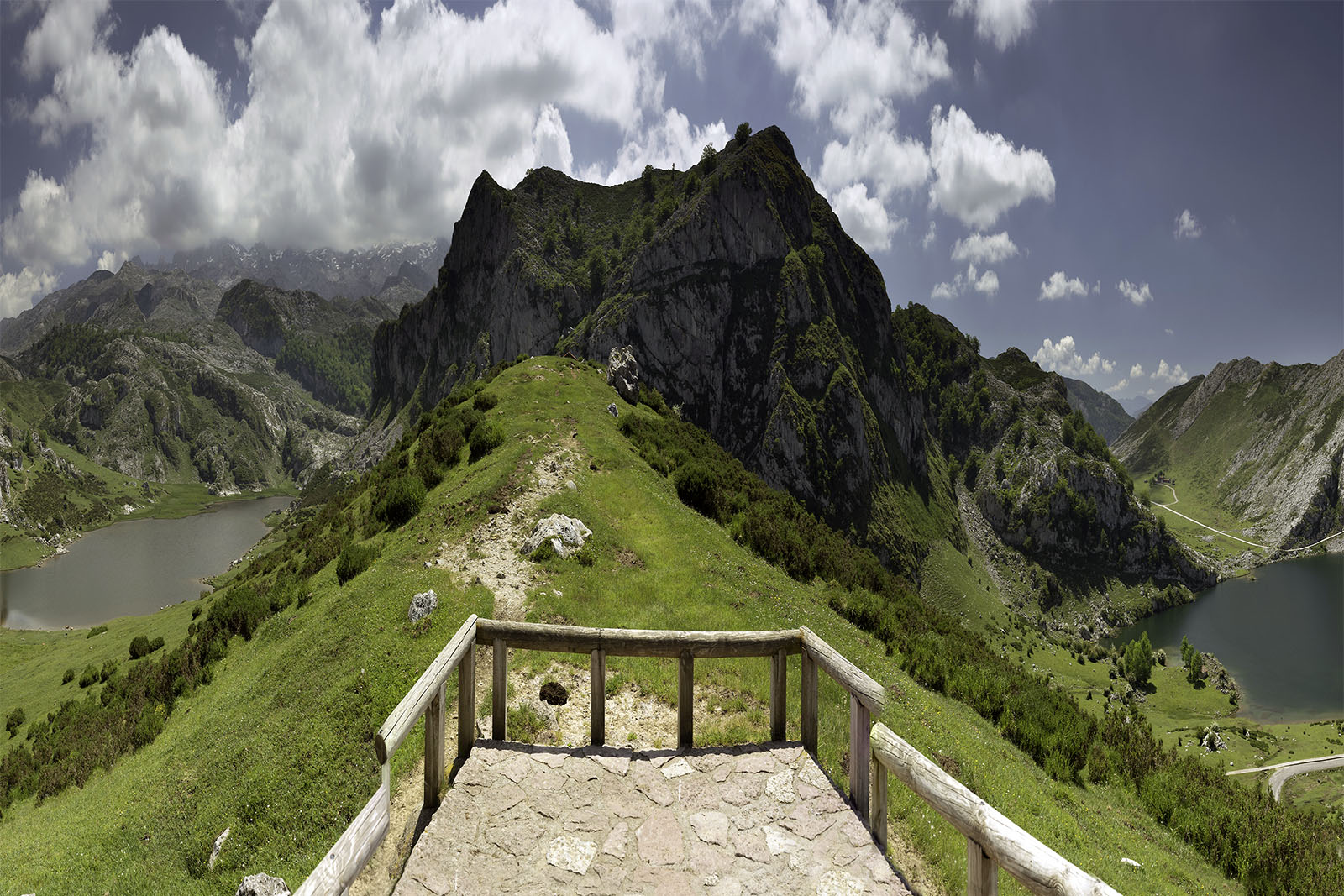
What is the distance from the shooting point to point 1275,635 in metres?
142

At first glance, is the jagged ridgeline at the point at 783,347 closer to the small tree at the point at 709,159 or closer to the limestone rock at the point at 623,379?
the small tree at the point at 709,159

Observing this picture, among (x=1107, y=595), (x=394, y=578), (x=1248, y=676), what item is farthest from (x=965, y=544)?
(x=394, y=578)

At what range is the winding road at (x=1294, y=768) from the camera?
6391 centimetres

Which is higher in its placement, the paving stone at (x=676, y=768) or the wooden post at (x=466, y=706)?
the wooden post at (x=466, y=706)

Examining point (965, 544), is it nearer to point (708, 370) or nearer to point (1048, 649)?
point (1048, 649)

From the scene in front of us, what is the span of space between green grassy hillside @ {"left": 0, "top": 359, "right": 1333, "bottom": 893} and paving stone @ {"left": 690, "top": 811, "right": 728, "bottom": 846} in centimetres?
259

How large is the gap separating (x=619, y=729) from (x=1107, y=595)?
681 feet

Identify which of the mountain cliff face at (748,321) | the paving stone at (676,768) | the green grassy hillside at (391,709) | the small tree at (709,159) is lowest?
the green grassy hillside at (391,709)

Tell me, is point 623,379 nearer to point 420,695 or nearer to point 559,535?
point 559,535

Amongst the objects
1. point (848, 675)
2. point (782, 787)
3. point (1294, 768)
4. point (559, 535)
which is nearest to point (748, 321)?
point (1294, 768)

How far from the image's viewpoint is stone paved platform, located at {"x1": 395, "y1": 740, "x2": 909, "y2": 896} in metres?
6.15

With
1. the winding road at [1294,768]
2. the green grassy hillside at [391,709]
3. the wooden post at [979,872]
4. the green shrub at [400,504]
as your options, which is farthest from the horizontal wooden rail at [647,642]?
the winding road at [1294,768]

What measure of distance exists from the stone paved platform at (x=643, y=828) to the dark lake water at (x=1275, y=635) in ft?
469

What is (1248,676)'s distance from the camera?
385 ft
